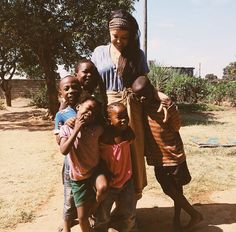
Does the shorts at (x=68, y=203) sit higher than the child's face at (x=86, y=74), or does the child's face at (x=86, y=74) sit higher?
the child's face at (x=86, y=74)

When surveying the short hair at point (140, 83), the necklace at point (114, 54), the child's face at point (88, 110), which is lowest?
the child's face at point (88, 110)

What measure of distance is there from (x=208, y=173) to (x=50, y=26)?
9041mm

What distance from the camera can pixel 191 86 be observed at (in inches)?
823

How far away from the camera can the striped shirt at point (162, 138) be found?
3535 millimetres

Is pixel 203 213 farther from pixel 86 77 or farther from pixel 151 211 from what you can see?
pixel 86 77

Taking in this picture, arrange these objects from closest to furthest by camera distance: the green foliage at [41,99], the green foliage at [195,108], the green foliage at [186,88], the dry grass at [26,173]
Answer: the dry grass at [26,173]
the green foliage at [195,108]
the green foliage at [186,88]
the green foliage at [41,99]

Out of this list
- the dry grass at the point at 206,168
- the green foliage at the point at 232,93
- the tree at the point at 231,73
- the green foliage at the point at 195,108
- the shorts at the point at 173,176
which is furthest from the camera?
the tree at the point at 231,73

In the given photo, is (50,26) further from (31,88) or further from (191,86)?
A: (31,88)

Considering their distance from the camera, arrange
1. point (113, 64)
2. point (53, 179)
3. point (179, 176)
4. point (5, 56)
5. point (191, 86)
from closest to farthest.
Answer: point (113, 64)
point (179, 176)
point (53, 179)
point (191, 86)
point (5, 56)

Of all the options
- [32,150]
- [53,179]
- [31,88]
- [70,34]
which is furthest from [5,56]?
[53,179]

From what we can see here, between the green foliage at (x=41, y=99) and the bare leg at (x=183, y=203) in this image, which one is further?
the green foliage at (x=41, y=99)

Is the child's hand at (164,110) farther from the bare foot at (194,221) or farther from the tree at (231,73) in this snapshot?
the tree at (231,73)

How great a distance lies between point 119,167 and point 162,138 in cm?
59

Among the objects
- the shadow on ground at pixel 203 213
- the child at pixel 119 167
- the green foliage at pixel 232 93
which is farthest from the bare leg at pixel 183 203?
the green foliage at pixel 232 93
